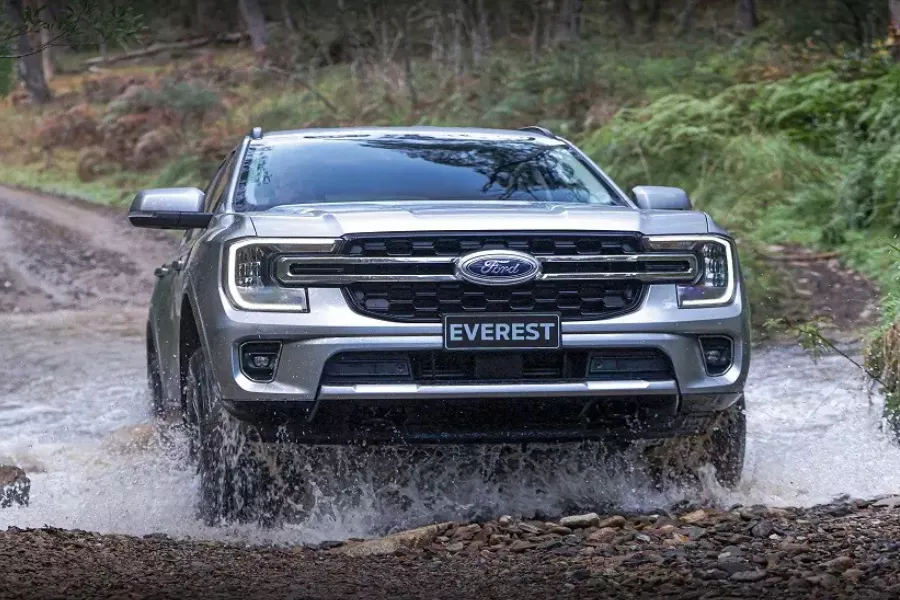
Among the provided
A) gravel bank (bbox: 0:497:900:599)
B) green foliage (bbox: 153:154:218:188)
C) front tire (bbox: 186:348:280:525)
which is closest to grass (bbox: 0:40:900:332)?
green foliage (bbox: 153:154:218:188)

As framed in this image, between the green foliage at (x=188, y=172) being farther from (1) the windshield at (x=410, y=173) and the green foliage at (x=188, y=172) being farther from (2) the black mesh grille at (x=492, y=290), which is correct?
(2) the black mesh grille at (x=492, y=290)

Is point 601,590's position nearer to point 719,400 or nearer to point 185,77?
point 719,400

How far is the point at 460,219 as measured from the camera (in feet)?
18.3

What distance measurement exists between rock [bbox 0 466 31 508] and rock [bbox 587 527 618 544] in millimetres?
2665

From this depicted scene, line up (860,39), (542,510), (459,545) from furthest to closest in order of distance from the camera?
1. (860,39)
2. (542,510)
3. (459,545)

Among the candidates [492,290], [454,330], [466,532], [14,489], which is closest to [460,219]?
[492,290]

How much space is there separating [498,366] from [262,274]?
3.03ft

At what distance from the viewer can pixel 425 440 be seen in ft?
18.0

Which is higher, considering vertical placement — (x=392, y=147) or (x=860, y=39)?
(x=392, y=147)

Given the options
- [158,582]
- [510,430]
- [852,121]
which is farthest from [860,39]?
[158,582]

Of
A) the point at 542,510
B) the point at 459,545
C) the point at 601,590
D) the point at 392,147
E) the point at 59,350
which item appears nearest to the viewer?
the point at 601,590

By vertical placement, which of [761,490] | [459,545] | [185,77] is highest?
[459,545]

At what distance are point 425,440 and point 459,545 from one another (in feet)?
1.32

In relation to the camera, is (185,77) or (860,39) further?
(185,77)
